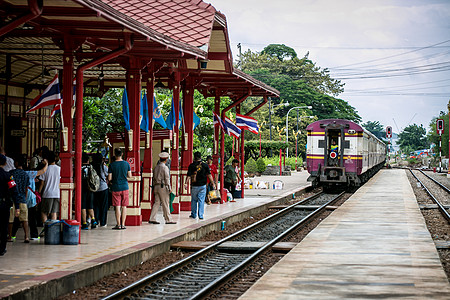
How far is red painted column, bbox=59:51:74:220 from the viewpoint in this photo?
12.3 metres

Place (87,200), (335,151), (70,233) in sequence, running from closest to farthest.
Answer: (70,233) < (87,200) < (335,151)

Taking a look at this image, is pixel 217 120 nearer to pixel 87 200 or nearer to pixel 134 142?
pixel 134 142

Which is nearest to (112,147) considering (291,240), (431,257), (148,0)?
(148,0)

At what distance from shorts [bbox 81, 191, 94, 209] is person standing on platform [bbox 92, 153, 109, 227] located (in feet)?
0.76

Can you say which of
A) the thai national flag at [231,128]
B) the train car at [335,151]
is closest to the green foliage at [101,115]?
the thai national flag at [231,128]

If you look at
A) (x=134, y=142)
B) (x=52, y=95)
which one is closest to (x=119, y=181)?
(x=134, y=142)

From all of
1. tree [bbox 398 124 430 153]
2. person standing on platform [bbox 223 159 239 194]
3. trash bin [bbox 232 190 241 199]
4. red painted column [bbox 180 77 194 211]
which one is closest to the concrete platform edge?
red painted column [bbox 180 77 194 211]

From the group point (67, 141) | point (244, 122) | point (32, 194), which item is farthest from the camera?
point (244, 122)

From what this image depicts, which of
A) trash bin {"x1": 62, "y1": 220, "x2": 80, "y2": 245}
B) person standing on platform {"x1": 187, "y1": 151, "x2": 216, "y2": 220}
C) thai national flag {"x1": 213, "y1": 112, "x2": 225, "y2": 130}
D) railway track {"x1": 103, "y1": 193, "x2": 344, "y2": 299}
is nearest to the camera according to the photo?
railway track {"x1": 103, "y1": 193, "x2": 344, "y2": 299}

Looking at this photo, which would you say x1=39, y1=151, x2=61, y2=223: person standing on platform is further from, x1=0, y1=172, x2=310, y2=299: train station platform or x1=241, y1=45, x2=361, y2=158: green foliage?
x1=241, y1=45, x2=361, y2=158: green foliage

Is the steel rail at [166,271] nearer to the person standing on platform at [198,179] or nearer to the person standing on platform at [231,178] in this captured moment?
the person standing on platform at [198,179]

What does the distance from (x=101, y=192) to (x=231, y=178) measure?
31.9ft

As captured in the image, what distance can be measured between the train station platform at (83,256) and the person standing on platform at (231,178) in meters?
6.74

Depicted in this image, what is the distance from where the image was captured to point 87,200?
1456 cm
